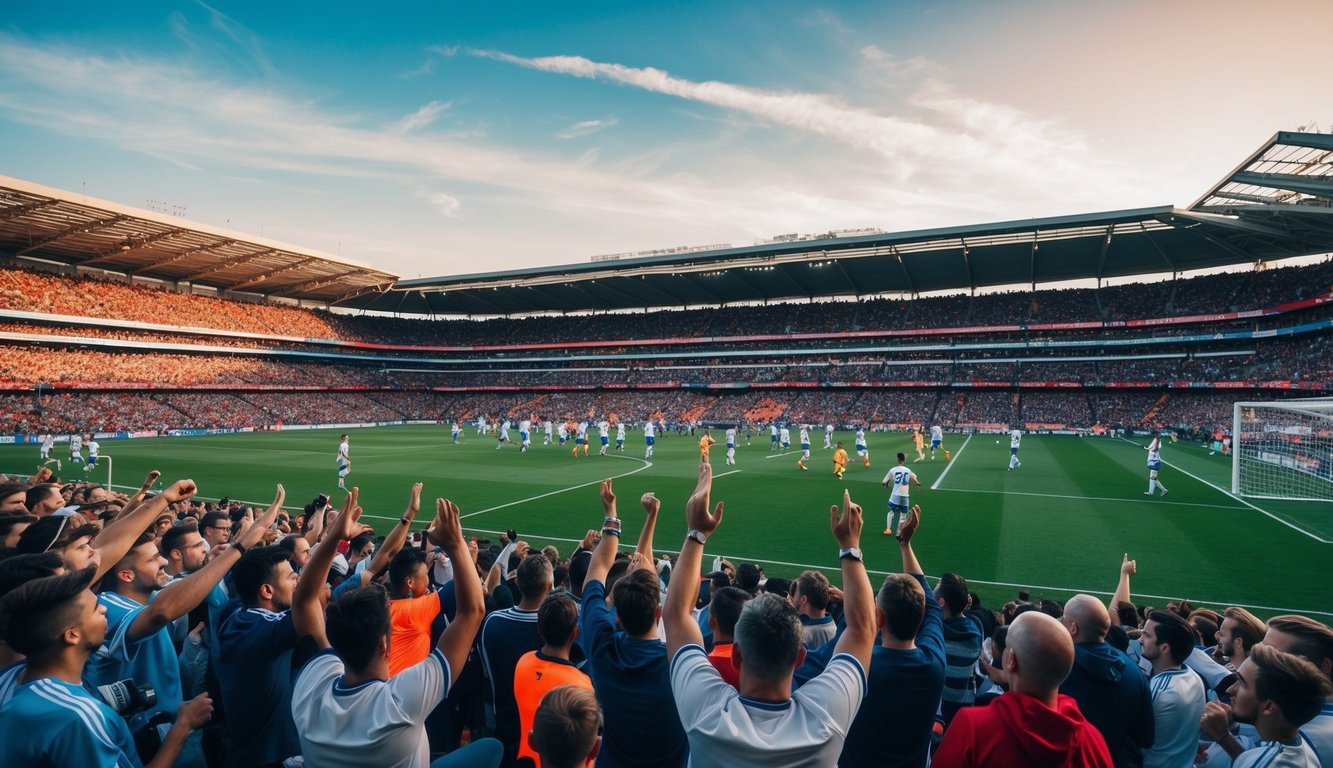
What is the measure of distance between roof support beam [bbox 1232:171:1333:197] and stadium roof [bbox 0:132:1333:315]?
0.06 m

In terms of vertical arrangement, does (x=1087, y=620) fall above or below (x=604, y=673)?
above

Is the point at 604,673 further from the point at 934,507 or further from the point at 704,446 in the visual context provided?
the point at 704,446

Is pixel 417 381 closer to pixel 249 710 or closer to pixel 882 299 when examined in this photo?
pixel 882 299

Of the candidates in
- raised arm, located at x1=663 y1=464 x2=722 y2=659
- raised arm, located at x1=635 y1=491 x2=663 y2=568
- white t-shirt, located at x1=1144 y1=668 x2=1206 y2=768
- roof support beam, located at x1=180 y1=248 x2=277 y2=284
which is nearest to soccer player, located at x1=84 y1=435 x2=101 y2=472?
raised arm, located at x1=635 y1=491 x2=663 y2=568

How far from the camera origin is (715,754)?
87.8 inches

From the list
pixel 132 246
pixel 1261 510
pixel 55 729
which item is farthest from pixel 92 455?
pixel 1261 510

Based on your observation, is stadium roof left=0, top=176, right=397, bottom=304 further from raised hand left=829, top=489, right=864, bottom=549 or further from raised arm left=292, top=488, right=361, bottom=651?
raised hand left=829, top=489, right=864, bottom=549

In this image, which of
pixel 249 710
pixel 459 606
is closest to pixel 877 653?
pixel 459 606

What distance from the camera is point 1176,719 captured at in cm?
382

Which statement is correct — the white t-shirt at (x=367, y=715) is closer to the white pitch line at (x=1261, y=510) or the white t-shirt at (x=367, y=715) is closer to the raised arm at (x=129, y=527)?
the raised arm at (x=129, y=527)

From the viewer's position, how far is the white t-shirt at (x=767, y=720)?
216cm

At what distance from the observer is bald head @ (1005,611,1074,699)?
246cm

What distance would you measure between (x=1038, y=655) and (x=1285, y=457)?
111ft

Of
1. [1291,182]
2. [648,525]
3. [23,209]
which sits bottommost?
[648,525]
